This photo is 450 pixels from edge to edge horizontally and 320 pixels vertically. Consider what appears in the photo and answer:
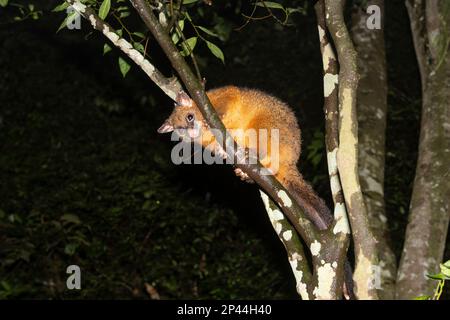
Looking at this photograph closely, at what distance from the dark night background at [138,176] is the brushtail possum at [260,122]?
211 cm

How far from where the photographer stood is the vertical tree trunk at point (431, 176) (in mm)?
4512

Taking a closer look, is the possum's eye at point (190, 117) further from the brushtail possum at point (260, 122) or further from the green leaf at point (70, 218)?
the green leaf at point (70, 218)

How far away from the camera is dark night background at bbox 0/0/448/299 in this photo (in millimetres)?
7098

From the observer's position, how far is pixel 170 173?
7.53 metres

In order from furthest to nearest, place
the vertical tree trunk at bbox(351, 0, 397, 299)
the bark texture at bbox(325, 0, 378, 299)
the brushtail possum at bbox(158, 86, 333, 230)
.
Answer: the vertical tree trunk at bbox(351, 0, 397, 299)
the brushtail possum at bbox(158, 86, 333, 230)
the bark texture at bbox(325, 0, 378, 299)

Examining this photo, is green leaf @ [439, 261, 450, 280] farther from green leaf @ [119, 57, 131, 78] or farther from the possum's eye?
the possum's eye

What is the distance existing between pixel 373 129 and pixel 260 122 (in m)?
1.45

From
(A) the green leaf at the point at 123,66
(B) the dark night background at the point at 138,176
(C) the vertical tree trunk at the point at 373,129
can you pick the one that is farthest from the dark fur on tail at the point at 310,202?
(B) the dark night background at the point at 138,176

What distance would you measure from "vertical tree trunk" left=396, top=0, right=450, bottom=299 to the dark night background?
167cm

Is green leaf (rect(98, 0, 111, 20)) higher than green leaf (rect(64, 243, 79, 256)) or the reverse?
higher

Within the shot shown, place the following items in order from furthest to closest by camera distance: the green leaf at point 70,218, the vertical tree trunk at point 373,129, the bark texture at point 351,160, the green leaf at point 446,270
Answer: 1. the green leaf at point 70,218
2. the vertical tree trunk at point 373,129
3. the bark texture at point 351,160
4. the green leaf at point 446,270

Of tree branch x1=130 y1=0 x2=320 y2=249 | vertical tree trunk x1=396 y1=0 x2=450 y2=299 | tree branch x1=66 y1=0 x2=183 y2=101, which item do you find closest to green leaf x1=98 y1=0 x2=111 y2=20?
tree branch x1=66 y1=0 x2=183 y2=101
